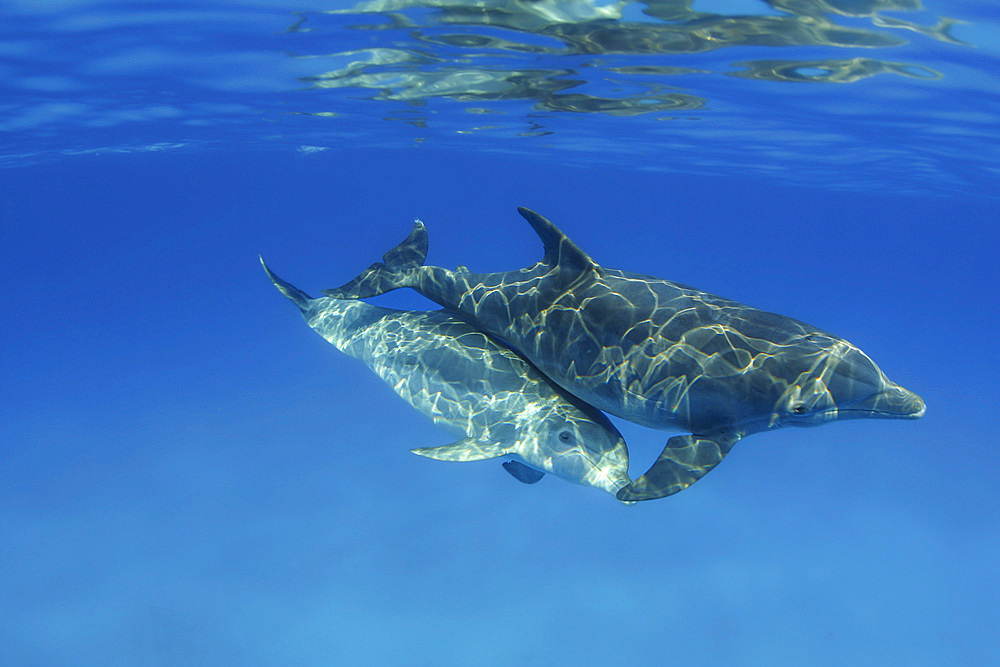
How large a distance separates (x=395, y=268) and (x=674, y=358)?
16.8 feet

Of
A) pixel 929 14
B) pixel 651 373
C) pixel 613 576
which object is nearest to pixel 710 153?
pixel 929 14

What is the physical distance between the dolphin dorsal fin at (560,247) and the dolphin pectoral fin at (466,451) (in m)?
2.53

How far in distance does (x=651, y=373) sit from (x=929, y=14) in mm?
8330

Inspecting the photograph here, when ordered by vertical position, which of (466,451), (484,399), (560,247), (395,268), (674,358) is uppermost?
(560,247)

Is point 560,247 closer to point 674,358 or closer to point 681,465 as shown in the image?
point 674,358

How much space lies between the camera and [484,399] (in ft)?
27.0

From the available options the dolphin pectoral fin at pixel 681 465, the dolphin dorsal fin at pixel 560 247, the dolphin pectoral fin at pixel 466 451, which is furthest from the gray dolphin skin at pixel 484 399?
the dolphin dorsal fin at pixel 560 247

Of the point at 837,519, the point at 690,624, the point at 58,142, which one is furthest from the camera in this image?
the point at 58,142

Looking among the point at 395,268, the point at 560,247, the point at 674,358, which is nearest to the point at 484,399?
the point at 560,247

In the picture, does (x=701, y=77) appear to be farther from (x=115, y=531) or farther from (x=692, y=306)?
(x=115, y=531)

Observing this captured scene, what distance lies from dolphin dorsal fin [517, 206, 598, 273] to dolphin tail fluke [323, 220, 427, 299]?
278 cm

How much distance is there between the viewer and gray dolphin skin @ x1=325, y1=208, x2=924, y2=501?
5918mm

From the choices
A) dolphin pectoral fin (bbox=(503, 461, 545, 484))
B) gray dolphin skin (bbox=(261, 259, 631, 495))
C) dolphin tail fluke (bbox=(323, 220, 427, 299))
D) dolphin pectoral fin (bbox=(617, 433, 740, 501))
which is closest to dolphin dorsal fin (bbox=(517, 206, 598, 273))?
gray dolphin skin (bbox=(261, 259, 631, 495))

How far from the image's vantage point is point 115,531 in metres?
13.2
